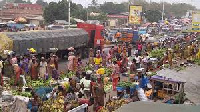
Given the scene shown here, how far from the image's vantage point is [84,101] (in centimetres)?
1096

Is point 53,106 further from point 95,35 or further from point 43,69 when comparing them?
point 95,35

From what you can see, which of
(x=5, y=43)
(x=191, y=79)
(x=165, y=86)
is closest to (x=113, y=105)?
(x=165, y=86)

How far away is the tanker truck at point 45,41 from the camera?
57.7 feet

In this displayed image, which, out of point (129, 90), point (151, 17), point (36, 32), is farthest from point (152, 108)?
point (151, 17)

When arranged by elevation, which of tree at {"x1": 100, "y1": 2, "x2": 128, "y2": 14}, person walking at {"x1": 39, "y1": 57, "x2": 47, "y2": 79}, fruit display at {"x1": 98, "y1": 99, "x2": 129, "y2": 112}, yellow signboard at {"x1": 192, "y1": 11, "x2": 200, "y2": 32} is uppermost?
tree at {"x1": 100, "y1": 2, "x2": 128, "y2": 14}

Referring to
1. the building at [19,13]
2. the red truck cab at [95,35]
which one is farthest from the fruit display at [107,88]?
the building at [19,13]

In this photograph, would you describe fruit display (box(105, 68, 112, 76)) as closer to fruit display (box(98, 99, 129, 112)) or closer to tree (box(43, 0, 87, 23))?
fruit display (box(98, 99, 129, 112))

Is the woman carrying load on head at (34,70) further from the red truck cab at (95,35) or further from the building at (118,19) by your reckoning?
the building at (118,19)

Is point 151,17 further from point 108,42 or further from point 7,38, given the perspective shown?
point 7,38

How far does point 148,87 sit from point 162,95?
2.07 ft

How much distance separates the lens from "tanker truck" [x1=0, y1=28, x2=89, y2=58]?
17.6 meters

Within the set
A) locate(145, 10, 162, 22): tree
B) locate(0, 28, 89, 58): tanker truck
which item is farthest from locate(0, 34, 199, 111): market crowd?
locate(145, 10, 162, 22): tree

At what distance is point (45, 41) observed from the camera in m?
20.3

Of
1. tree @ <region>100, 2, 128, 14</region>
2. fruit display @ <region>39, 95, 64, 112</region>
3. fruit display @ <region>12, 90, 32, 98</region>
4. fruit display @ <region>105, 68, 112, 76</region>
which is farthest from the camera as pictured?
tree @ <region>100, 2, 128, 14</region>
